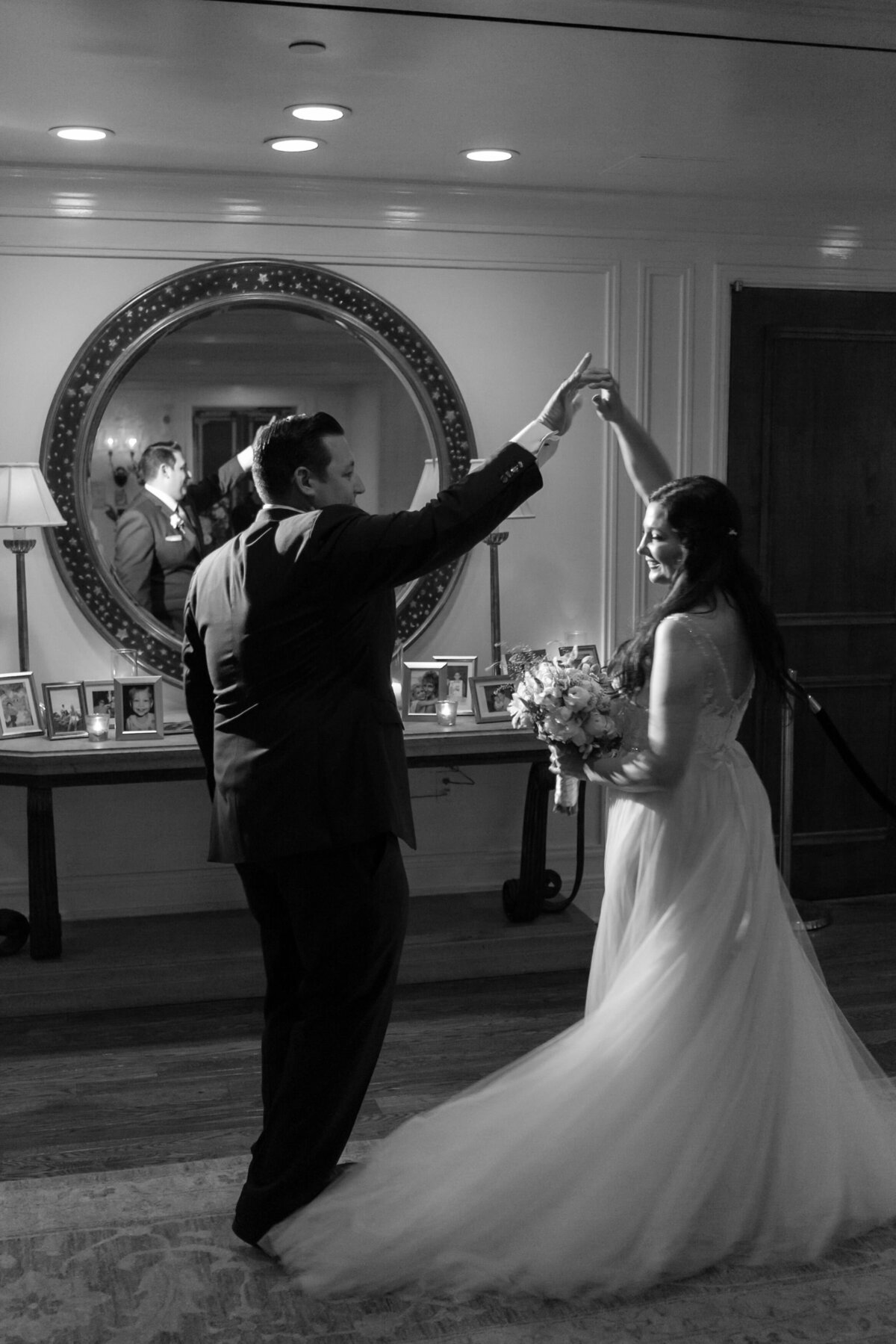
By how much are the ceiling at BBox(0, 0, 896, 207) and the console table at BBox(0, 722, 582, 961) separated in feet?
6.37

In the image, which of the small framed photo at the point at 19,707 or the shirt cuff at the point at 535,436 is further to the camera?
the small framed photo at the point at 19,707

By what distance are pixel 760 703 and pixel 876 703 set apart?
0.56 m

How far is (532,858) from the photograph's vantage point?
194 inches

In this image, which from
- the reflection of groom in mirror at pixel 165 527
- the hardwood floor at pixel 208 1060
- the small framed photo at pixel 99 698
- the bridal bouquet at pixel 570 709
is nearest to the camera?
the bridal bouquet at pixel 570 709

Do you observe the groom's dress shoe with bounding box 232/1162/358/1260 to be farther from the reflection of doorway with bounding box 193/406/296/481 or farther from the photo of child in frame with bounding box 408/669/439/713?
the reflection of doorway with bounding box 193/406/296/481

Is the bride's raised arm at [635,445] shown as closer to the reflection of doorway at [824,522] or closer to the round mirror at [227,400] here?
the round mirror at [227,400]

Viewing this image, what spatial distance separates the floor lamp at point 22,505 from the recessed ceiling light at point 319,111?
56.9 inches

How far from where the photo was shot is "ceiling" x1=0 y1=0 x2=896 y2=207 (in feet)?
10.5

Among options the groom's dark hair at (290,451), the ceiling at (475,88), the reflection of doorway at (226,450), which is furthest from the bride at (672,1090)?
the reflection of doorway at (226,450)

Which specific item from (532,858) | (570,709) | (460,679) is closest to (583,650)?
(460,679)

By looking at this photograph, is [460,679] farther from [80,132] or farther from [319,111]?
[80,132]

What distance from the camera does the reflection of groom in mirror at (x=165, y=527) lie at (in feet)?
16.0

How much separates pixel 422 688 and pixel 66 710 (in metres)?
1.26

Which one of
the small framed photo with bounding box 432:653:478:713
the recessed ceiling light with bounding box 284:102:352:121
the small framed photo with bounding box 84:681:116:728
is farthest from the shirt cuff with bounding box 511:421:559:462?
the small framed photo with bounding box 84:681:116:728
